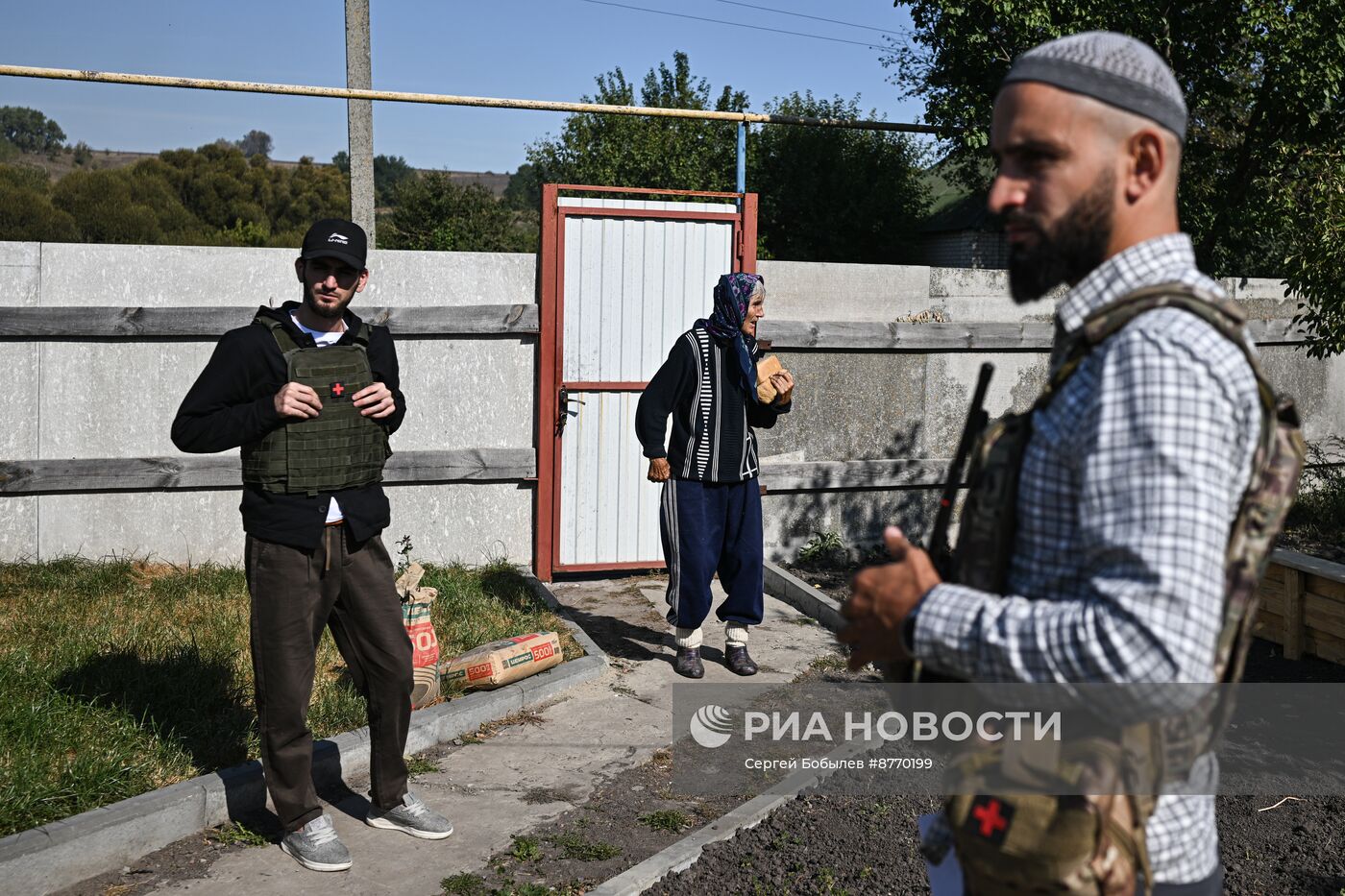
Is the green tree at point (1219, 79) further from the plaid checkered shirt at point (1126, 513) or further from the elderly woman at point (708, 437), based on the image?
the plaid checkered shirt at point (1126, 513)

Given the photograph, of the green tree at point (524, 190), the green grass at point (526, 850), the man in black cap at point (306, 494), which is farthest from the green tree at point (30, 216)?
the green grass at point (526, 850)

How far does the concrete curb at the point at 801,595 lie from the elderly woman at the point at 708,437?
1326mm

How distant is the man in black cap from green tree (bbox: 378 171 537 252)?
2947cm

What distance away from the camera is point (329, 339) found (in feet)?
15.8

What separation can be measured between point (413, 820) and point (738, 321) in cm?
340

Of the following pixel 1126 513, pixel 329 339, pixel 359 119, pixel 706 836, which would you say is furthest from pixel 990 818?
pixel 359 119

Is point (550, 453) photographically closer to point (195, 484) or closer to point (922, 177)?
point (195, 484)

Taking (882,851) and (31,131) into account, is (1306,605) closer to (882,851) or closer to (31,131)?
(882,851)

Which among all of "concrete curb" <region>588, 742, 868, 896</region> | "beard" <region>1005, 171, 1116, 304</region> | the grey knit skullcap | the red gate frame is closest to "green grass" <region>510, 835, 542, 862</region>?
"concrete curb" <region>588, 742, 868, 896</region>

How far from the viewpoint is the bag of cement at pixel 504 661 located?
21.6 ft

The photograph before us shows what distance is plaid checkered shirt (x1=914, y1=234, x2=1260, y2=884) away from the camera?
1.66 metres

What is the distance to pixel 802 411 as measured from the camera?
32.7 ft

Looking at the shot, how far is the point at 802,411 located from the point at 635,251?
1.90m

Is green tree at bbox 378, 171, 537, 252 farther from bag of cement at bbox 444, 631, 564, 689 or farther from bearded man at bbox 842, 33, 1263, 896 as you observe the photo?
Result: bearded man at bbox 842, 33, 1263, 896
